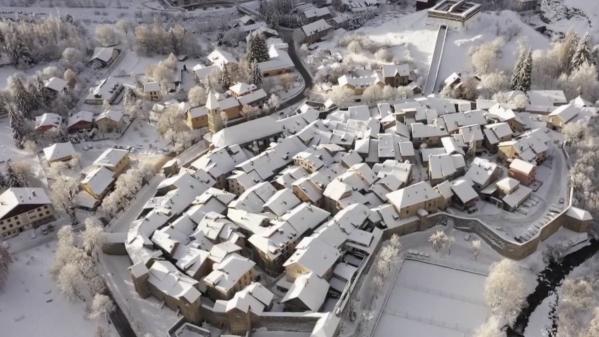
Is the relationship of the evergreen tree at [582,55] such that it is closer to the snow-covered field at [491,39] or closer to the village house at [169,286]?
the snow-covered field at [491,39]

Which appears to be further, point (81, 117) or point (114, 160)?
point (81, 117)

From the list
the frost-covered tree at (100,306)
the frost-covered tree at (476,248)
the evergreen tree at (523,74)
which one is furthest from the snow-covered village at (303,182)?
the evergreen tree at (523,74)

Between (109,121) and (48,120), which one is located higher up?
(48,120)

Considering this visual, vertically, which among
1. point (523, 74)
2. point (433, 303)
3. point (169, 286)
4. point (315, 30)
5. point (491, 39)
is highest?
point (523, 74)

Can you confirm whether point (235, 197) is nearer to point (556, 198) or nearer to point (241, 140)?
point (241, 140)

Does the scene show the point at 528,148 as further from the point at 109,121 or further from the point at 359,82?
the point at 109,121

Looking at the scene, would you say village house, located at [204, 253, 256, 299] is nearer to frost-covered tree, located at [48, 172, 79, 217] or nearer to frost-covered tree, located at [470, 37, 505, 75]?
frost-covered tree, located at [48, 172, 79, 217]

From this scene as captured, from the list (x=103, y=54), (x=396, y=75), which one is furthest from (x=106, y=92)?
Result: (x=396, y=75)

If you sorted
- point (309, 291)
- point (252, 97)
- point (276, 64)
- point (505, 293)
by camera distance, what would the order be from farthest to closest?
point (276, 64) < point (252, 97) < point (309, 291) < point (505, 293)

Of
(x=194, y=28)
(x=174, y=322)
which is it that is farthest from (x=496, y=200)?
(x=194, y=28)
